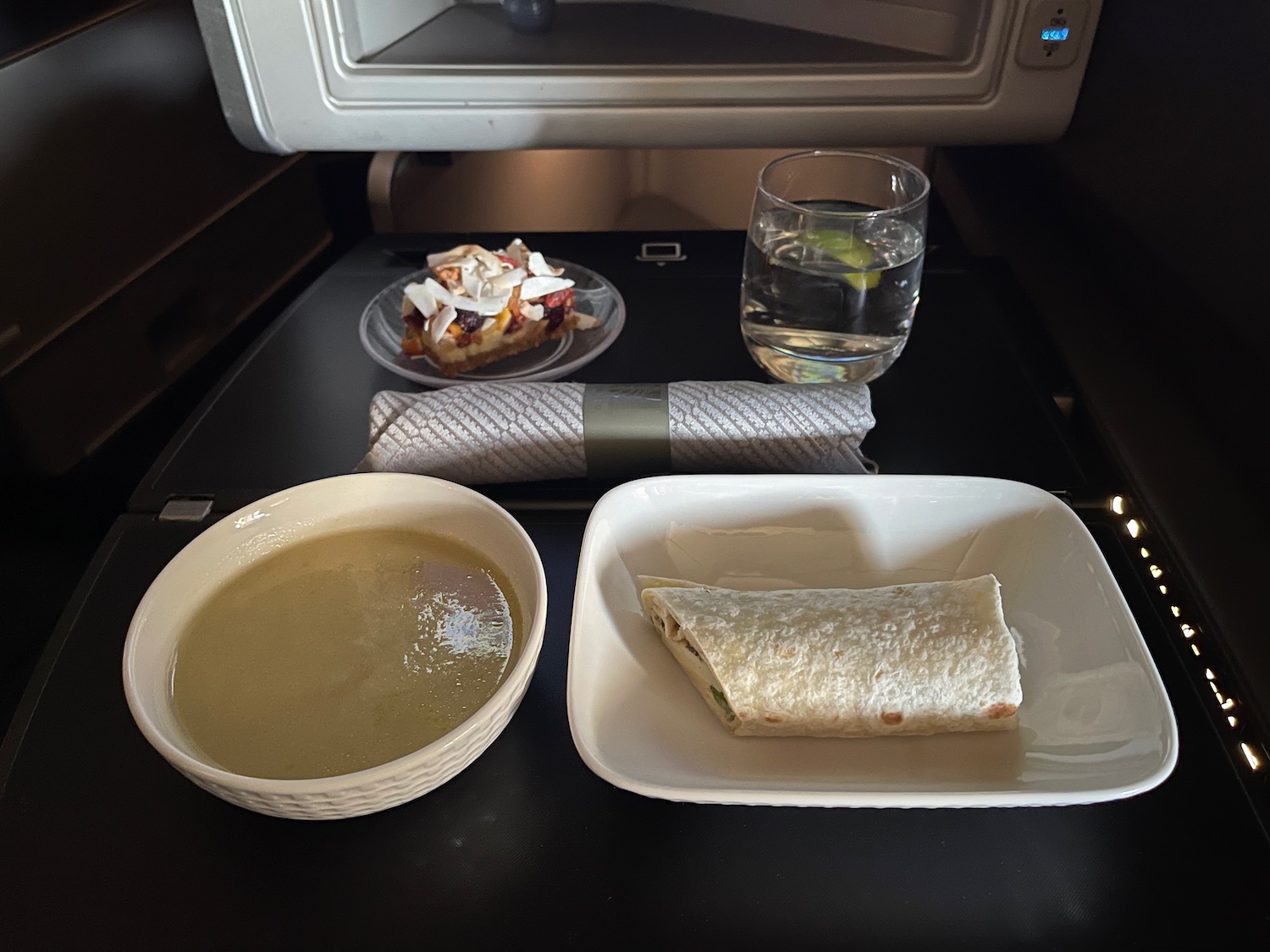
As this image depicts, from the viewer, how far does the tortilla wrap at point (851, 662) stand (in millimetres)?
440

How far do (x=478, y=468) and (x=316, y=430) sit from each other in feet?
0.48

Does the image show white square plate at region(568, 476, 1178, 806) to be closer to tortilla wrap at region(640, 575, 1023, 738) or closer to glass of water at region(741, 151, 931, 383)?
tortilla wrap at region(640, 575, 1023, 738)

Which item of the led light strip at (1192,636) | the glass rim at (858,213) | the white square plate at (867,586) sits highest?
the glass rim at (858,213)

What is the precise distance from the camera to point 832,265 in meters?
0.64

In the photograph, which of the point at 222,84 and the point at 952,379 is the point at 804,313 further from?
the point at 222,84

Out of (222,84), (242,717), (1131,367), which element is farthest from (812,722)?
(222,84)

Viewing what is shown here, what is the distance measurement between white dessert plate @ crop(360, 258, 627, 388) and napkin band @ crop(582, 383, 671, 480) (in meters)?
0.11

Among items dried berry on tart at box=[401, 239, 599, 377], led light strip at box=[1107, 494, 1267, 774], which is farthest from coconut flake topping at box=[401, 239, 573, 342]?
led light strip at box=[1107, 494, 1267, 774]

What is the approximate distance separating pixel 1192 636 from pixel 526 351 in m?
0.50

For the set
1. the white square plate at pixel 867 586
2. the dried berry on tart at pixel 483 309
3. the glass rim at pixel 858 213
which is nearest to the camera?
the white square plate at pixel 867 586

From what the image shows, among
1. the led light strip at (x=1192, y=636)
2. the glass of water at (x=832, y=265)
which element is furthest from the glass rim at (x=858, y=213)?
the led light strip at (x=1192, y=636)

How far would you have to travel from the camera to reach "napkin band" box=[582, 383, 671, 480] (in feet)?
1.97

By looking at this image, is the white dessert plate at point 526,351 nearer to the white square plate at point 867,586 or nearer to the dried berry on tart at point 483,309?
the dried berry on tart at point 483,309

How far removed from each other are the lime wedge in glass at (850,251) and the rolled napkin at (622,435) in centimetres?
8
